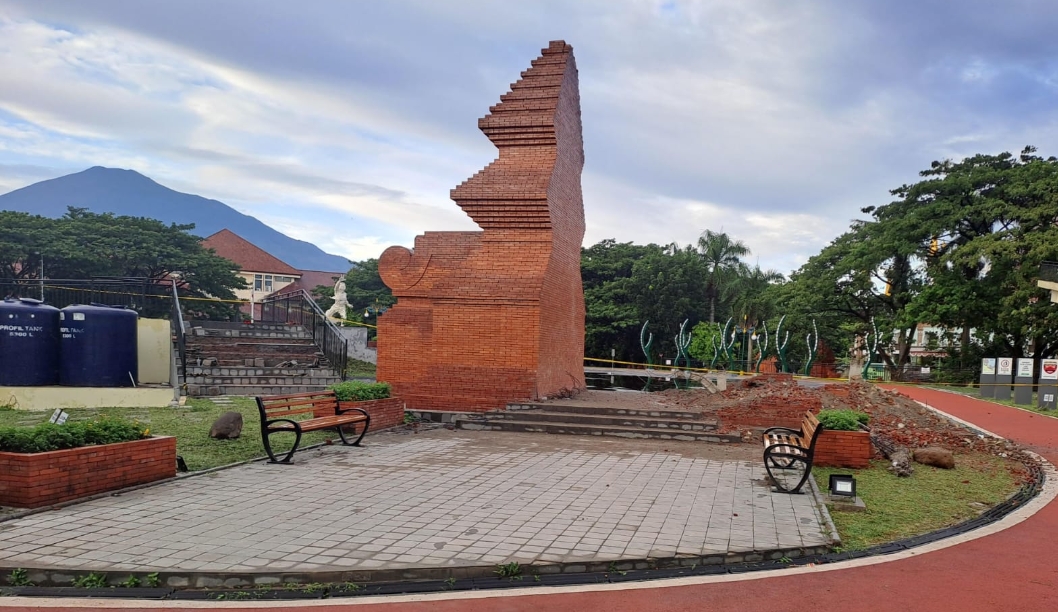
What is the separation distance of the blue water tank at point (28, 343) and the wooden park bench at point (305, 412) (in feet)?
22.3

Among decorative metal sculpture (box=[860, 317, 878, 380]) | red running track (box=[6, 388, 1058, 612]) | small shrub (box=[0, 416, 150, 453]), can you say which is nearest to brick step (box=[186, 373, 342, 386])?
small shrub (box=[0, 416, 150, 453])

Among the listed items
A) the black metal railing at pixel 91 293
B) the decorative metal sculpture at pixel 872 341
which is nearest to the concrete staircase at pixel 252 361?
the black metal railing at pixel 91 293

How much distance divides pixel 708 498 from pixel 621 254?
36.0 m

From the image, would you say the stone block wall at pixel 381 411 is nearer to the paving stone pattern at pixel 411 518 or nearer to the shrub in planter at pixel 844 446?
the paving stone pattern at pixel 411 518

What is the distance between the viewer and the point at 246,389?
16547 mm

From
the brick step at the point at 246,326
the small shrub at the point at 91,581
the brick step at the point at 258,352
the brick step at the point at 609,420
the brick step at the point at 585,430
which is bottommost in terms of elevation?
the brick step at the point at 585,430

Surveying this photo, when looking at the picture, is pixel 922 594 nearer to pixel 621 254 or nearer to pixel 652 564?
pixel 652 564

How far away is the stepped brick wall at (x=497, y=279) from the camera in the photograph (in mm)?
12914

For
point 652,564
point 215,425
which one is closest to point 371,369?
point 215,425

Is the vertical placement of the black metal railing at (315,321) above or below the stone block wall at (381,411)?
above

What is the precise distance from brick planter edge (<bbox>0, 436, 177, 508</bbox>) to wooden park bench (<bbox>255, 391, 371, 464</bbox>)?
128 centimetres

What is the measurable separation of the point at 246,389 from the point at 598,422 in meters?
9.45

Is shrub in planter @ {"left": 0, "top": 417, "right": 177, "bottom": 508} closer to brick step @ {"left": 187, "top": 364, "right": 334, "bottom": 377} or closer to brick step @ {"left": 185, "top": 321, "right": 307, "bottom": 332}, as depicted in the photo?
brick step @ {"left": 187, "top": 364, "right": 334, "bottom": 377}

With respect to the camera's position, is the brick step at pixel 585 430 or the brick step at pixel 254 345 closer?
the brick step at pixel 585 430
